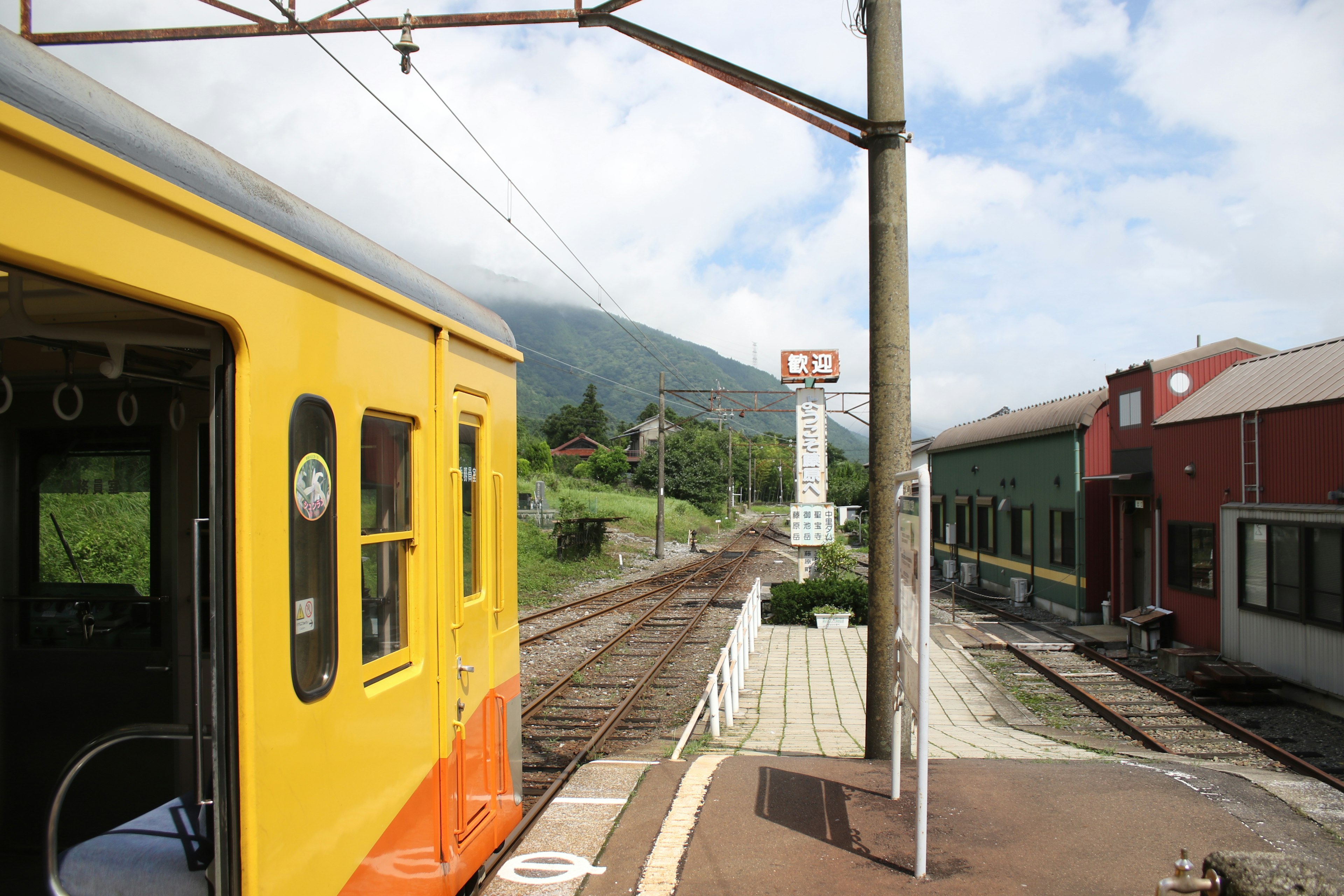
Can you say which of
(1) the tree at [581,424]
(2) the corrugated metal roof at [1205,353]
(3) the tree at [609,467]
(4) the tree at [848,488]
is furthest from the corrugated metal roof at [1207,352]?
(1) the tree at [581,424]

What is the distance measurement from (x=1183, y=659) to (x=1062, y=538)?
764 cm

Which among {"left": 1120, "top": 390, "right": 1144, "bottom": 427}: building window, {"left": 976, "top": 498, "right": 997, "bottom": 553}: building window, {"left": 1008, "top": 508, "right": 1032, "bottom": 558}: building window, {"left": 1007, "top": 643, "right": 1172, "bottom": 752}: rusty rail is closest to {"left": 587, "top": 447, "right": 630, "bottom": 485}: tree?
{"left": 976, "top": 498, "right": 997, "bottom": 553}: building window

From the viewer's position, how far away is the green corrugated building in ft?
64.4

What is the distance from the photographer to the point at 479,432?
4.60 meters

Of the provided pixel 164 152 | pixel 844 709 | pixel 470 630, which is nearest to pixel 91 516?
pixel 470 630

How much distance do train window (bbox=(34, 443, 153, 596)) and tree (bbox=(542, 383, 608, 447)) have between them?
10219cm

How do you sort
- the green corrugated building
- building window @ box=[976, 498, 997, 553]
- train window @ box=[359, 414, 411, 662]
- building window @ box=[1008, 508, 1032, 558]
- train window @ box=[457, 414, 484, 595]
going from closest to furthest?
train window @ box=[359, 414, 411, 662] → train window @ box=[457, 414, 484, 595] → the green corrugated building → building window @ box=[1008, 508, 1032, 558] → building window @ box=[976, 498, 997, 553]

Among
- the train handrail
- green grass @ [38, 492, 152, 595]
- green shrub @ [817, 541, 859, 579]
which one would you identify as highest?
green grass @ [38, 492, 152, 595]

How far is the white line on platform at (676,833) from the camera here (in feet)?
13.9

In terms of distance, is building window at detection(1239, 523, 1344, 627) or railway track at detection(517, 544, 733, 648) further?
railway track at detection(517, 544, 733, 648)

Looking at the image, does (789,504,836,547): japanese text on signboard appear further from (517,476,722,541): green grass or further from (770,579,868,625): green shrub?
(517,476,722,541): green grass

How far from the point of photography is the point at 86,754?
2.84m

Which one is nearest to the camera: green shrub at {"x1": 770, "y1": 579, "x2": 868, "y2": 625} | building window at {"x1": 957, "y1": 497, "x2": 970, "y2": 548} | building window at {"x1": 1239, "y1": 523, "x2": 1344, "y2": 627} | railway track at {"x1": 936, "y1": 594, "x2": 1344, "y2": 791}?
railway track at {"x1": 936, "y1": 594, "x2": 1344, "y2": 791}

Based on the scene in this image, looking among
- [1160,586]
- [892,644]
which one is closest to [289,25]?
[892,644]
